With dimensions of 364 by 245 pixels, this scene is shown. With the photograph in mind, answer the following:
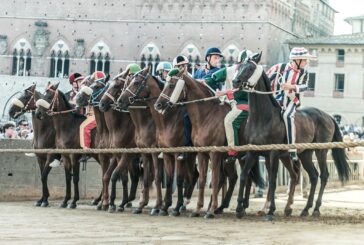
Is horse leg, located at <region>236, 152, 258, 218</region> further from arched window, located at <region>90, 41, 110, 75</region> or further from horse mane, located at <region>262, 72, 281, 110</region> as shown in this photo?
arched window, located at <region>90, 41, 110, 75</region>

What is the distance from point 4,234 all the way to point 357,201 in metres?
9.58

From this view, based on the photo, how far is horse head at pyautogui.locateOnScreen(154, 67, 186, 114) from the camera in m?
13.0

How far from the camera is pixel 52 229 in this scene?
10.5 m

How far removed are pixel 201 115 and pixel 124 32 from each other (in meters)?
44.1

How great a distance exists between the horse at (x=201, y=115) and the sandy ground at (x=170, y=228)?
635 millimetres

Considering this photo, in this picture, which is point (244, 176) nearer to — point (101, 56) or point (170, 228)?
point (170, 228)

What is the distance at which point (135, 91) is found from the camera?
1376 centimetres

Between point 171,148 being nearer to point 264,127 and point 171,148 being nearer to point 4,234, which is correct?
point 264,127

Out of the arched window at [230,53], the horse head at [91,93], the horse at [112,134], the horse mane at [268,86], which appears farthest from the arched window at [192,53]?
the horse mane at [268,86]

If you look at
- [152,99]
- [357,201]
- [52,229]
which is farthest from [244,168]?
[357,201]

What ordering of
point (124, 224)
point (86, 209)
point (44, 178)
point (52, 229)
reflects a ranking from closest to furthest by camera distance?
1. point (52, 229)
2. point (124, 224)
3. point (86, 209)
4. point (44, 178)

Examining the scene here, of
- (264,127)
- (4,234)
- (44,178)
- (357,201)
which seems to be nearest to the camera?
(4,234)

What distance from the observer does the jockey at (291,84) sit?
1276 centimetres

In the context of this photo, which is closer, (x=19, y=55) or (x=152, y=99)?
(x=152, y=99)
